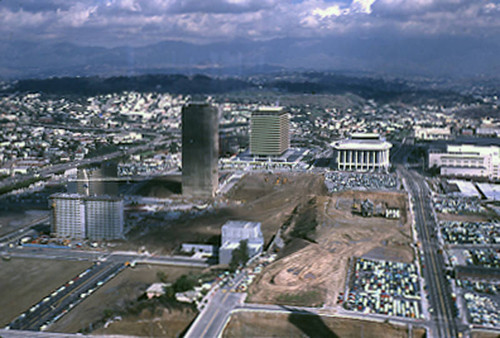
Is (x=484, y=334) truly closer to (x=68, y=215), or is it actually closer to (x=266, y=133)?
(x=68, y=215)

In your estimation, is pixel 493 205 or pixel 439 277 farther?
pixel 493 205

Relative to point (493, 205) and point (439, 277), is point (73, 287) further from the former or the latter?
point (493, 205)

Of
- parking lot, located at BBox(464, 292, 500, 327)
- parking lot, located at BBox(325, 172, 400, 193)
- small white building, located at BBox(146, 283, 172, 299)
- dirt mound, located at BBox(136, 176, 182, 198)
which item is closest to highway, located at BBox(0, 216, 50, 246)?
dirt mound, located at BBox(136, 176, 182, 198)

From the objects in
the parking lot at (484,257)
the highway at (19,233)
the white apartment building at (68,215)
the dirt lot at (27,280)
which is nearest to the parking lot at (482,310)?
the parking lot at (484,257)

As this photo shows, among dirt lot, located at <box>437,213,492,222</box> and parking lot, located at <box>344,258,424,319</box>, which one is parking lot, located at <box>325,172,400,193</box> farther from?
parking lot, located at <box>344,258,424,319</box>

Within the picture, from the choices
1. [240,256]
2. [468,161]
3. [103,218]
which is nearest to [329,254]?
[240,256]

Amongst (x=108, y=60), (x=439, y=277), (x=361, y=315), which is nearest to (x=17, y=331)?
(x=361, y=315)
